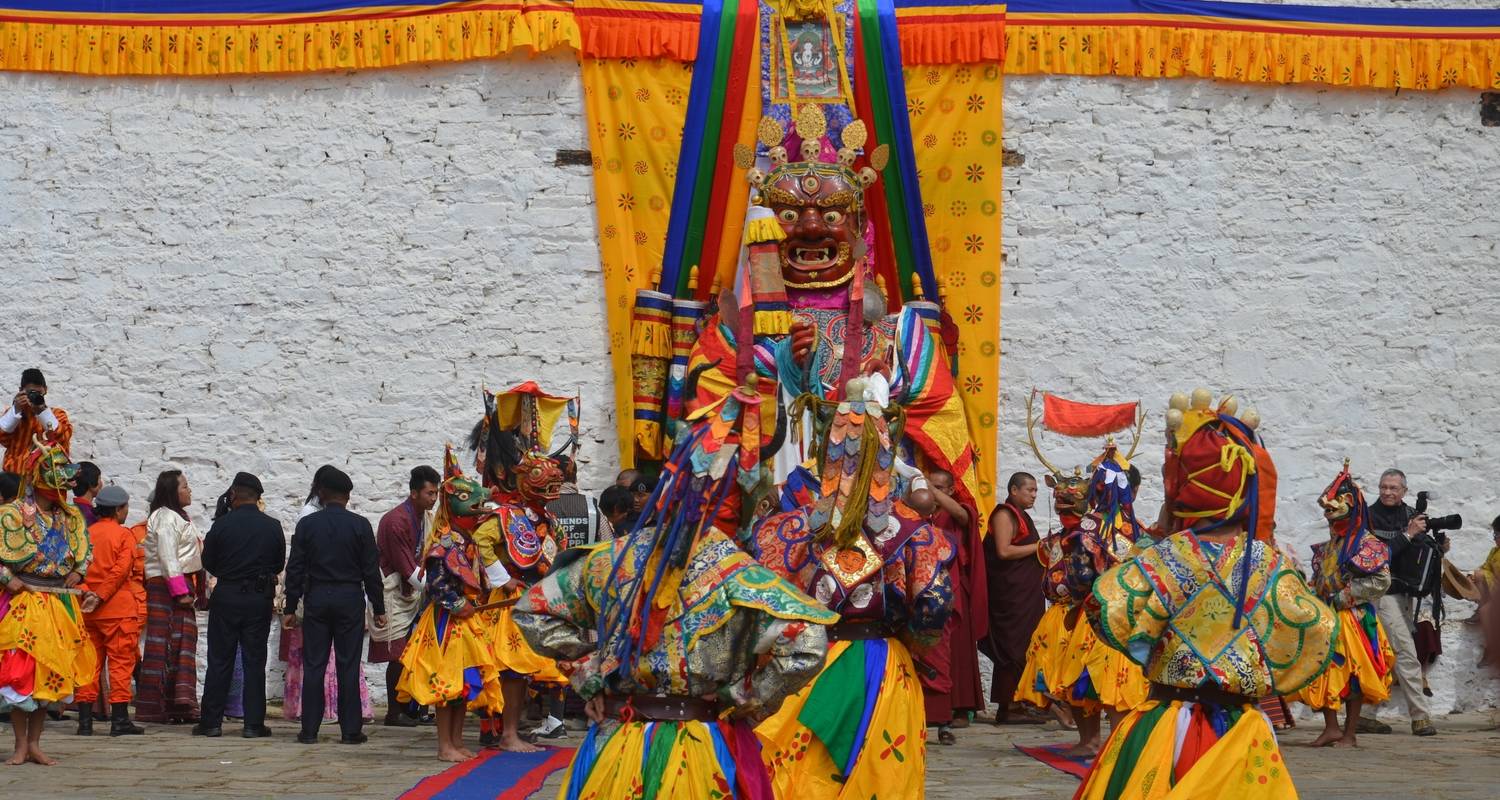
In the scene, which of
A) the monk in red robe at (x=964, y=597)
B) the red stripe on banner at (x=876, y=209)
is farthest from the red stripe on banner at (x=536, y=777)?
the red stripe on banner at (x=876, y=209)

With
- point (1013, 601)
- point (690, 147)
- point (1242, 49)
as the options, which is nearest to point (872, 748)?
point (1013, 601)

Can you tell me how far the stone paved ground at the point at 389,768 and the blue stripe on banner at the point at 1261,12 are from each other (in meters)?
5.06

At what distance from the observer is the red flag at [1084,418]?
36.1ft

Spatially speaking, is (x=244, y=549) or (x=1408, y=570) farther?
(x=1408, y=570)

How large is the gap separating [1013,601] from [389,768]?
4.31 m

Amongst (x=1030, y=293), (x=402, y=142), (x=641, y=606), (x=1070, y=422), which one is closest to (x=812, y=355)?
(x=1070, y=422)

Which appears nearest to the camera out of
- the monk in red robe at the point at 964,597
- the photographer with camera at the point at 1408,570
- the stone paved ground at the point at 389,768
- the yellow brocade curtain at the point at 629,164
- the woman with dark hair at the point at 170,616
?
the stone paved ground at the point at 389,768

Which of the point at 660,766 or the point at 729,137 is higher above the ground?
the point at 729,137

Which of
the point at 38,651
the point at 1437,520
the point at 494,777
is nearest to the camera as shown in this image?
the point at 494,777

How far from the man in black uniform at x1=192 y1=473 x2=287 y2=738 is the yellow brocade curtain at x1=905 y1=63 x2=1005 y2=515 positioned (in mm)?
4834

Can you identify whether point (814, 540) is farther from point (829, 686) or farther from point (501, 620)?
point (501, 620)

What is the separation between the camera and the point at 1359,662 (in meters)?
11.4

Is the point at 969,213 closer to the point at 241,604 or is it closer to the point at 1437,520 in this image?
the point at 1437,520

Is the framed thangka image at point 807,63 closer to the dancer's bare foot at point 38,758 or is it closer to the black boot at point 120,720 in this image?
the black boot at point 120,720
